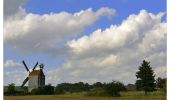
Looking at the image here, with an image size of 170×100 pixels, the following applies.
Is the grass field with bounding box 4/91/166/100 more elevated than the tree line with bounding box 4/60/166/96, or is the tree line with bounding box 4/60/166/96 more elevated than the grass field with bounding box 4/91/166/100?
the tree line with bounding box 4/60/166/96

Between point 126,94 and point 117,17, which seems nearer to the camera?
point 117,17

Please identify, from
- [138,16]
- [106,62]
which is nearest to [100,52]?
[106,62]

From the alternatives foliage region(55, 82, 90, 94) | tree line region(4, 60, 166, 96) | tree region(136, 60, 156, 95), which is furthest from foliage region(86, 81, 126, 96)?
tree region(136, 60, 156, 95)

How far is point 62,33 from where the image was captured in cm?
471

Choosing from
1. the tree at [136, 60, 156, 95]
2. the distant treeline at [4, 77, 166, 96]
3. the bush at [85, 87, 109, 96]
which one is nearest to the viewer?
the tree at [136, 60, 156, 95]

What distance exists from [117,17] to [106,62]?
774 millimetres

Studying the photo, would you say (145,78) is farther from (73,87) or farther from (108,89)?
(73,87)

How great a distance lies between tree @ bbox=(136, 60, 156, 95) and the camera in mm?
4922

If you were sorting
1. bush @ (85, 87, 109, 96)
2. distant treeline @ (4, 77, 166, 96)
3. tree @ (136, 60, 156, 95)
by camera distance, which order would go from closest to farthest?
tree @ (136, 60, 156, 95)
distant treeline @ (4, 77, 166, 96)
bush @ (85, 87, 109, 96)

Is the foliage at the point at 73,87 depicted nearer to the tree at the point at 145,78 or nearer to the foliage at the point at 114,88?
the foliage at the point at 114,88

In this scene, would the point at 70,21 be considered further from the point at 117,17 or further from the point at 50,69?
the point at 50,69

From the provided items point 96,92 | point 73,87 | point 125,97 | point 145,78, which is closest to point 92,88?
point 96,92

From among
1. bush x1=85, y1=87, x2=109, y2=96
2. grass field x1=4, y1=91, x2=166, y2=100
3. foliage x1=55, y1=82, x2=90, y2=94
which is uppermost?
foliage x1=55, y1=82, x2=90, y2=94

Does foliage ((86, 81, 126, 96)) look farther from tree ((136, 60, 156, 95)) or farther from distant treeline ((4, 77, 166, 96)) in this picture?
tree ((136, 60, 156, 95))
